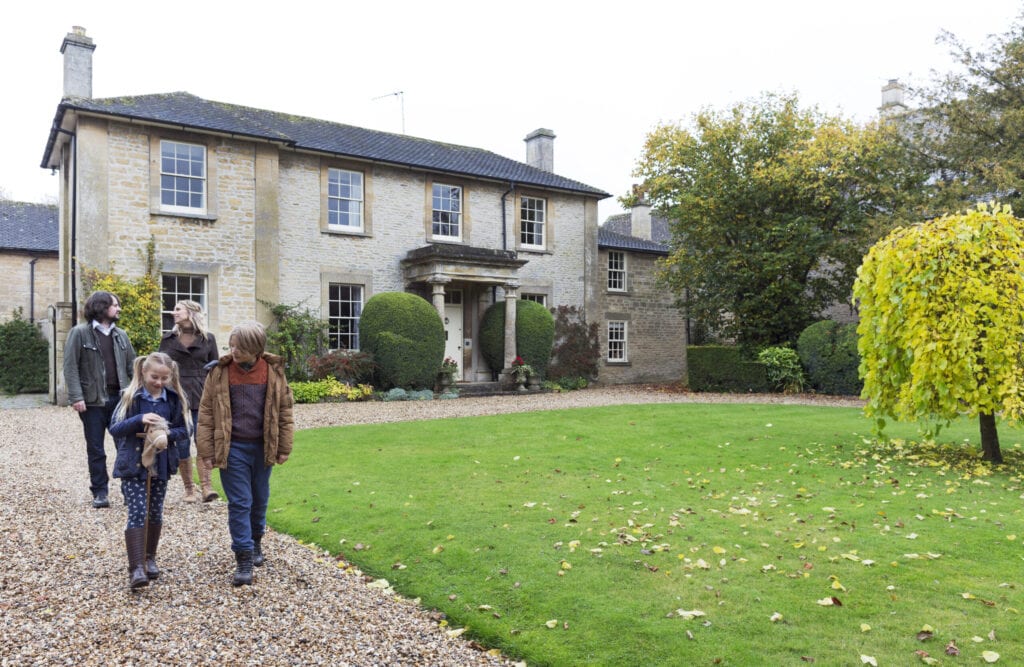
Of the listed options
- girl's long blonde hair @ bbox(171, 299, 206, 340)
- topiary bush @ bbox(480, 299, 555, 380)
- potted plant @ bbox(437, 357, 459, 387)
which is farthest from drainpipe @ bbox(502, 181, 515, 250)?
girl's long blonde hair @ bbox(171, 299, 206, 340)

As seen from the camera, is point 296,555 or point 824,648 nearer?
point 824,648

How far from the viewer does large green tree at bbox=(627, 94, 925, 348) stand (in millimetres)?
18312

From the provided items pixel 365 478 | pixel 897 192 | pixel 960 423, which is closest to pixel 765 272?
pixel 897 192

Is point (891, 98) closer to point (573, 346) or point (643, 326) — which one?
point (643, 326)

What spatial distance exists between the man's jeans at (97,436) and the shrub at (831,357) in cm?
1595

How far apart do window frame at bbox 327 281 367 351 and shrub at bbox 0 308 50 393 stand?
8239mm

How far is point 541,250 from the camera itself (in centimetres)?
2186

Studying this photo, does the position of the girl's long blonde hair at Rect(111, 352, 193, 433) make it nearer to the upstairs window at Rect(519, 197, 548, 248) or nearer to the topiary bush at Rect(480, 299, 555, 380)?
the topiary bush at Rect(480, 299, 555, 380)

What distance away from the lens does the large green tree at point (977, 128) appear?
15539mm

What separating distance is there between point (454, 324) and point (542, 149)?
7916 mm

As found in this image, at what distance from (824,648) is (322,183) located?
16.9 metres

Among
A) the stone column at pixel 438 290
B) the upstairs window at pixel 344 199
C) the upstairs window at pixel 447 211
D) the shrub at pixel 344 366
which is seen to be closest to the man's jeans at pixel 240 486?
the shrub at pixel 344 366

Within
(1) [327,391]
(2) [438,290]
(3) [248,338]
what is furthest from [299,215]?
(3) [248,338]

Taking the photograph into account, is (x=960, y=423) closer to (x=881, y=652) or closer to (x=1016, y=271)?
(x=1016, y=271)
